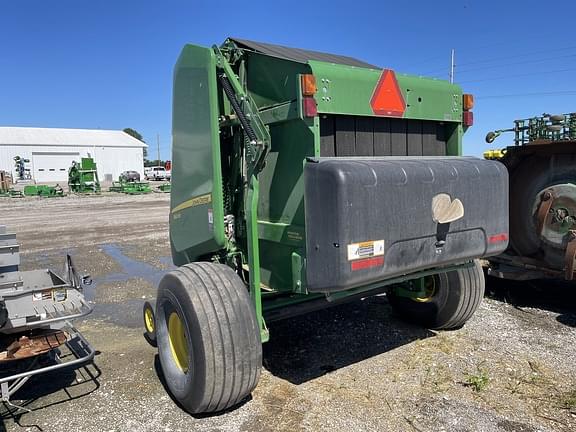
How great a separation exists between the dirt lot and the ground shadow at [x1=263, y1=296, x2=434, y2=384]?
11mm

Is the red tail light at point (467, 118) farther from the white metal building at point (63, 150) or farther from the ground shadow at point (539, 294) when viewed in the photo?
the white metal building at point (63, 150)

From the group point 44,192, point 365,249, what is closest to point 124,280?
point 365,249

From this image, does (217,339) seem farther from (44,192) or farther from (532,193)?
(44,192)

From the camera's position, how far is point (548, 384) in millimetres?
3527

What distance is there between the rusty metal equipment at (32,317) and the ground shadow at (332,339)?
154cm

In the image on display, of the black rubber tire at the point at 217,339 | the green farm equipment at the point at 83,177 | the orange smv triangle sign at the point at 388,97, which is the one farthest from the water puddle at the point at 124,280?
the green farm equipment at the point at 83,177

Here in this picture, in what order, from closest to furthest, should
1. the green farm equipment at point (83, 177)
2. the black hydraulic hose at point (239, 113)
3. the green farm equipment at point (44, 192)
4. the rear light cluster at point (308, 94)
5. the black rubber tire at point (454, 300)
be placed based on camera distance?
the rear light cluster at point (308, 94) < the black hydraulic hose at point (239, 113) < the black rubber tire at point (454, 300) < the green farm equipment at point (44, 192) < the green farm equipment at point (83, 177)

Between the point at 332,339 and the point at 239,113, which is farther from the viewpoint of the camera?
the point at 332,339

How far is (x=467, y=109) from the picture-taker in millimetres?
3848

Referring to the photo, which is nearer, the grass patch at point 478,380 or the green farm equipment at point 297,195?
the green farm equipment at point 297,195

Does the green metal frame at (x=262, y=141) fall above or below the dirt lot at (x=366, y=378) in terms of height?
above

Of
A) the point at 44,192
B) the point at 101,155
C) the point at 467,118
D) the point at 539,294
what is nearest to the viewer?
the point at 467,118

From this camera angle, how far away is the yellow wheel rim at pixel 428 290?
4.67 metres

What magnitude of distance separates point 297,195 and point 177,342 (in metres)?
1.45
